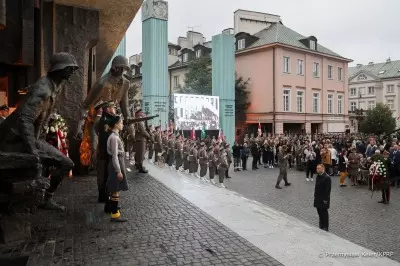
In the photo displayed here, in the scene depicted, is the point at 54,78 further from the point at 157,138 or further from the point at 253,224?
the point at 157,138

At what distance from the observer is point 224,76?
29.6 m

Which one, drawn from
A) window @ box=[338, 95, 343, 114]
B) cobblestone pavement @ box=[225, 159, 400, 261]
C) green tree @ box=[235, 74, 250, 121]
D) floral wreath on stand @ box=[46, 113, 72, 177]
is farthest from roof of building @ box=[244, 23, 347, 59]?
floral wreath on stand @ box=[46, 113, 72, 177]

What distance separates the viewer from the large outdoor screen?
26.8 meters

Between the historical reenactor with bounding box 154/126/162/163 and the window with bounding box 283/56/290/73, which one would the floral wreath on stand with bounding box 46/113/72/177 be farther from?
the window with bounding box 283/56/290/73

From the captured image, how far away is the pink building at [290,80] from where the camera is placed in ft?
128

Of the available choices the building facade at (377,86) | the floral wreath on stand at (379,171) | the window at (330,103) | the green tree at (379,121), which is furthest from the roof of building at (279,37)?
the floral wreath on stand at (379,171)

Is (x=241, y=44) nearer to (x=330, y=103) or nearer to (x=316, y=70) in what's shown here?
(x=316, y=70)

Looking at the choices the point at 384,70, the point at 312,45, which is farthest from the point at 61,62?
the point at 384,70

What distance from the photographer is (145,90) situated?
26.5 metres

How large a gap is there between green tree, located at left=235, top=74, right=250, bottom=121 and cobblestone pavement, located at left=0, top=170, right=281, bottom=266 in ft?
114

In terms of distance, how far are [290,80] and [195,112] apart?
1689 centimetres

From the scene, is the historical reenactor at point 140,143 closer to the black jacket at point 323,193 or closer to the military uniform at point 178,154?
the black jacket at point 323,193

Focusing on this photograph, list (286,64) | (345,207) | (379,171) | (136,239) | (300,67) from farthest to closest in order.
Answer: (300,67) → (286,64) → (379,171) → (345,207) → (136,239)

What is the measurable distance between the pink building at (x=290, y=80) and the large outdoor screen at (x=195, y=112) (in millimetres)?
12041
